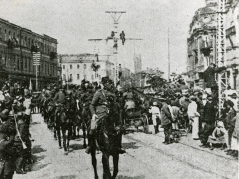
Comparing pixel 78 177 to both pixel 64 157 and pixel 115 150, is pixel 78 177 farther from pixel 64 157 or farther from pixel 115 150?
pixel 64 157

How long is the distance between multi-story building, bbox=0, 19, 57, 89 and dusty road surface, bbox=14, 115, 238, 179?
94.9 feet

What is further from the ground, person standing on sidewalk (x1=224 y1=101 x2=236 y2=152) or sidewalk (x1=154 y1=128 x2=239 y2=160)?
person standing on sidewalk (x1=224 y1=101 x2=236 y2=152)

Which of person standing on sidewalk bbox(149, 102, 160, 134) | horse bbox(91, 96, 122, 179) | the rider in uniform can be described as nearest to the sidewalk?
person standing on sidewalk bbox(149, 102, 160, 134)

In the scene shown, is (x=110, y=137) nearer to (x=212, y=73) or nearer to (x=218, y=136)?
(x=218, y=136)

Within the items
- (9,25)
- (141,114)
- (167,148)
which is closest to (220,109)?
(167,148)

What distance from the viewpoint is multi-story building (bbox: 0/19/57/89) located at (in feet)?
149

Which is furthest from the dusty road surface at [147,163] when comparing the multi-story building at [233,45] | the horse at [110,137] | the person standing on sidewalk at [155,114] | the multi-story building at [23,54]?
the multi-story building at [23,54]

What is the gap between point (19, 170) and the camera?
8.62 metres

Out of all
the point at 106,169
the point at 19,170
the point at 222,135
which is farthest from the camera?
the point at 222,135

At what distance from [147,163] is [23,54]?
4897 centimetres

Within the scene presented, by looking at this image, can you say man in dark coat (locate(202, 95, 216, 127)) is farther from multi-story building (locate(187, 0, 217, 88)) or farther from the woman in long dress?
multi-story building (locate(187, 0, 217, 88))

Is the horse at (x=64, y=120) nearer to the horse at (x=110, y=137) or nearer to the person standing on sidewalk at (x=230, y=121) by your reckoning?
the horse at (x=110, y=137)

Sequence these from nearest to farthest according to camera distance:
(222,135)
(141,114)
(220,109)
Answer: (222,135) < (220,109) < (141,114)

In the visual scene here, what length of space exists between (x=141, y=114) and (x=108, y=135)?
9330 millimetres
